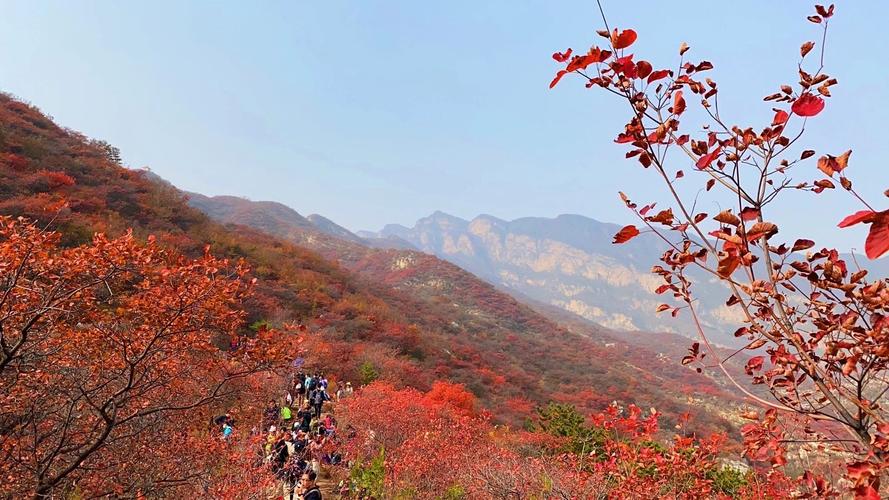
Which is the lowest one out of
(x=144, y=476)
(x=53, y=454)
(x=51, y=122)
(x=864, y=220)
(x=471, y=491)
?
(x=471, y=491)

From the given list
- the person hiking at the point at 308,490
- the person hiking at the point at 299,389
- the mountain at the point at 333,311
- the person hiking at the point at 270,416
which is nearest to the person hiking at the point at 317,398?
the person hiking at the point at 270,416

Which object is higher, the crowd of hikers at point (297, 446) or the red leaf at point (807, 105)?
the red leaf at point (807, 105)

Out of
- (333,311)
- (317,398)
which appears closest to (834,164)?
(317,398)

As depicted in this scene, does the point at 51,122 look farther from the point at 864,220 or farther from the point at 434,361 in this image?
the point at 864,220

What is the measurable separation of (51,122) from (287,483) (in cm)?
3580

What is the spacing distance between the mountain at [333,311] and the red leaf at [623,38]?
461 inches

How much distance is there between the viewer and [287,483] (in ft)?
23.6

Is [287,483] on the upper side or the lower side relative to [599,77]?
lower

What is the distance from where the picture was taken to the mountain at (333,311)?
19516mm

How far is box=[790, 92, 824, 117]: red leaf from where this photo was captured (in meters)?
1.46

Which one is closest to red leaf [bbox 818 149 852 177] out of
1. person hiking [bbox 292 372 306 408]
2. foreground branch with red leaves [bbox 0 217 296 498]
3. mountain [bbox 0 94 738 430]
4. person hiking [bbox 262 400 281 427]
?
foreground branch with red leaves [bbox 0 217 296 498]

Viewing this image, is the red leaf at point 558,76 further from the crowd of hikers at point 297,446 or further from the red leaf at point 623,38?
the crowd of hikers at point 297,446

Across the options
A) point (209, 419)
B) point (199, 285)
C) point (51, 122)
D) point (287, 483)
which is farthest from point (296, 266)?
point (199, 285)

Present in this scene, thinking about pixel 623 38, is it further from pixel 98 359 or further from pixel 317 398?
pixel 317 398
